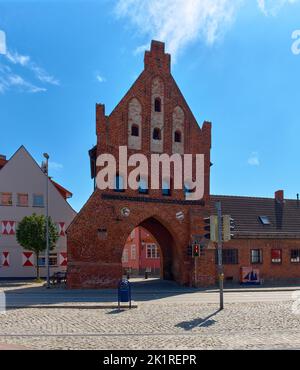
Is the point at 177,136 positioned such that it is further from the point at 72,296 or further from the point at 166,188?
the point at 72,296

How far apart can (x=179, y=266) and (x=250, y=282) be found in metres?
5.61

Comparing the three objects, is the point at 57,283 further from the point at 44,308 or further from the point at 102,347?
the point at 102,347

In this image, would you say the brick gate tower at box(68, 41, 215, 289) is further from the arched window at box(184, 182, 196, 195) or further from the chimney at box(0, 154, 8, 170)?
the chimney at box(0, 154, 8, 170)

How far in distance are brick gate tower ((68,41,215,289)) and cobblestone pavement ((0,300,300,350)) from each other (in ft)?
36.4

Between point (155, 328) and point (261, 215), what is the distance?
87.5 feet

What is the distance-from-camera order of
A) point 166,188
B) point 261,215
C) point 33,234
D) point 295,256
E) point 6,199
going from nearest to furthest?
1. point 166,188
2. point 33,234
3. point 295,256
4. point 261,215
5. point 6,199

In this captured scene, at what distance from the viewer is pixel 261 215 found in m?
36.8

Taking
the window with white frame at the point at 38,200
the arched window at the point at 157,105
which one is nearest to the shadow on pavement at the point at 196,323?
the arched window at the point at 157,105

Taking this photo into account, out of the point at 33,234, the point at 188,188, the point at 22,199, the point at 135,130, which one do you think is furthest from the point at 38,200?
the point at 188,188

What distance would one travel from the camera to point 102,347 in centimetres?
913

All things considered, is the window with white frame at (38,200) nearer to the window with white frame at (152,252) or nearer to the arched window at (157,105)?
the arched window at (157,105)

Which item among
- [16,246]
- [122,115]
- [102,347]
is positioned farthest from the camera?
[16,246]

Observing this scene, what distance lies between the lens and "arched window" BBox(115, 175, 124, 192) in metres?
29.1
